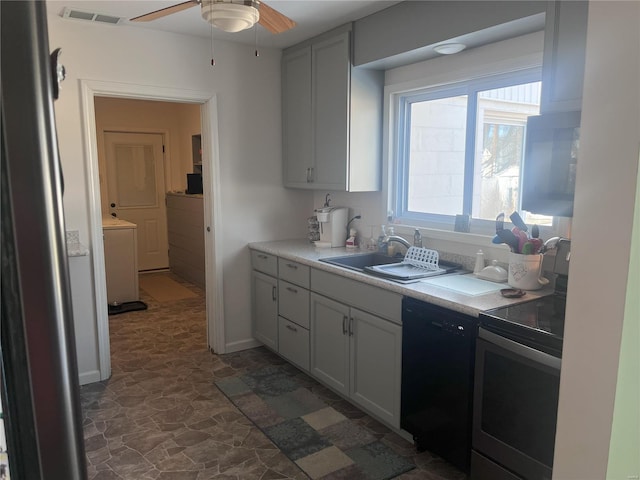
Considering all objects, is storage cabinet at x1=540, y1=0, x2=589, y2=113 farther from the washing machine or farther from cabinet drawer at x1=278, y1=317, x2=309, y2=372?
the washing machine

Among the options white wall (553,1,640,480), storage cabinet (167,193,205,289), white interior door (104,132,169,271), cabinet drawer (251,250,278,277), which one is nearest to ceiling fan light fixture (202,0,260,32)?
white wall (553,1,640,480)

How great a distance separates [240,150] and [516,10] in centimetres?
225

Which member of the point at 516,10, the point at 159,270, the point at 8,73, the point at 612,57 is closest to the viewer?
→ the point at 8,73

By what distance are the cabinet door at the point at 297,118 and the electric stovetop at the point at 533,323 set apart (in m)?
2.04

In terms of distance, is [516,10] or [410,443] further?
[410,443]

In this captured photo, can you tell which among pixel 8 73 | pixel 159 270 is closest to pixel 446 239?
pixel 8 73

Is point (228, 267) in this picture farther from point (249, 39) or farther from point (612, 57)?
point (612, 57)

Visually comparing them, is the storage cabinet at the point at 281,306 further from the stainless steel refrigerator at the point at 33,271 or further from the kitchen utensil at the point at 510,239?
the stainless steel refrigerator at the point at 33,271

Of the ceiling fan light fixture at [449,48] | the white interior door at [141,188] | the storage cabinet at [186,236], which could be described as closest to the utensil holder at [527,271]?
the ceiling fan light fixture at [449,48]

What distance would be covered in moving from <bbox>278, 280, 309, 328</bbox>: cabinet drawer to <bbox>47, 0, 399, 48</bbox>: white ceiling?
177 cm

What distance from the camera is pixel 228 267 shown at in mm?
3875

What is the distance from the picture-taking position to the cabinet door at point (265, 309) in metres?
3.68

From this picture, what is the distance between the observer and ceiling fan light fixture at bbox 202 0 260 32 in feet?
5.87

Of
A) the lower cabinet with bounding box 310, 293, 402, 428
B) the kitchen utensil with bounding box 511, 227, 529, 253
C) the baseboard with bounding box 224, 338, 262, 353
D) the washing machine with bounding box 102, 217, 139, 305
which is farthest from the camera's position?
the washing machine with bounding box 102, 217, 139, 305
